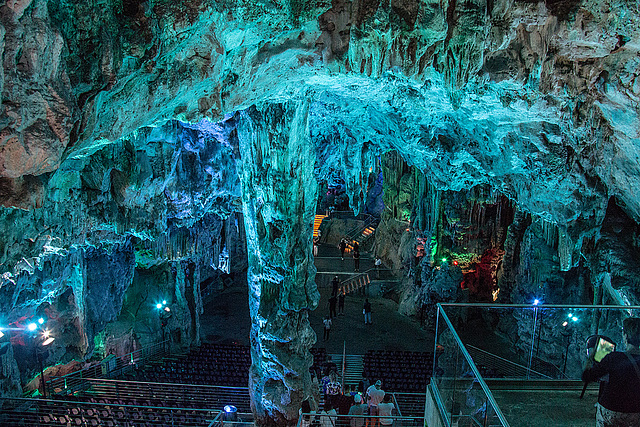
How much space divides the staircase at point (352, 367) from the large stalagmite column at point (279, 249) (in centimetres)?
404

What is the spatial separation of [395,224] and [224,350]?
10.9 metres

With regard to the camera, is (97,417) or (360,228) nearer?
(97,417)

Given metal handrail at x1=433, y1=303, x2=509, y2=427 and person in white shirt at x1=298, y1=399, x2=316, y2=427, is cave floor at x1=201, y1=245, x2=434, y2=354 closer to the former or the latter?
person in white shirt at x1=298, y1=399, x2=316, y2=427

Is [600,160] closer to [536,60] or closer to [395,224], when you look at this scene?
[536,60]

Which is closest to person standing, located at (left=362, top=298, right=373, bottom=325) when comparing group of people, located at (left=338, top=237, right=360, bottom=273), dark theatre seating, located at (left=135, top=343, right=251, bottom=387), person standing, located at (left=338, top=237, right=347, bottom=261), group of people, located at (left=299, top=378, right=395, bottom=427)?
group of people, located at (left=338, top=237, right=360, bottom=273)

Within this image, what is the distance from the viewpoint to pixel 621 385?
3.54 metres

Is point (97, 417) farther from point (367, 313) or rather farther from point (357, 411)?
point (367, 313)

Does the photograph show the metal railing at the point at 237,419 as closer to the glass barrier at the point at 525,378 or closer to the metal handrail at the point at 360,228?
the glass barrier at the point at 525,378

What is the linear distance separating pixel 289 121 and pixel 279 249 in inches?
98.8

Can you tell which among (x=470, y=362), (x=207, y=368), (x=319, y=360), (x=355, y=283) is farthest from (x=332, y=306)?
(x=470, y=362)

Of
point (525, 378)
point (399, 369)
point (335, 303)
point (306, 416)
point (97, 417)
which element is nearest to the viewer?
point (525, 378)

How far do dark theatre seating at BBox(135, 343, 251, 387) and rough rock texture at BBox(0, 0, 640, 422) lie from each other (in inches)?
84.5

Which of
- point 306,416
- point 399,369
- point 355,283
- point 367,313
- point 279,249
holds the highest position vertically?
point 279,249

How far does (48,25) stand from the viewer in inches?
133
